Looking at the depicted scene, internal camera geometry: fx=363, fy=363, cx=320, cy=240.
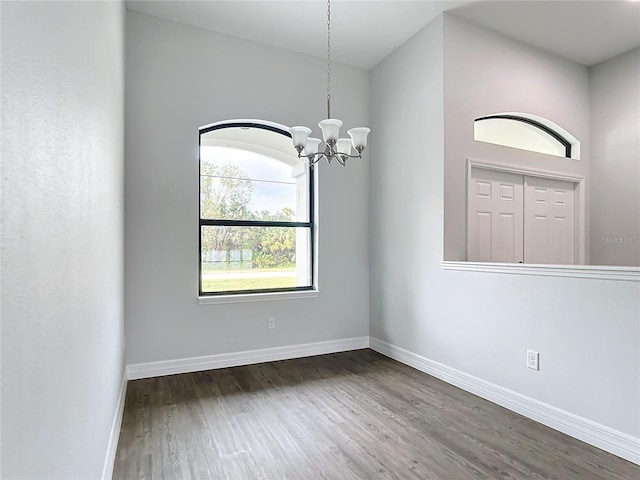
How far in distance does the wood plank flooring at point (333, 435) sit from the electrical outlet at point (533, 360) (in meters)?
0.39

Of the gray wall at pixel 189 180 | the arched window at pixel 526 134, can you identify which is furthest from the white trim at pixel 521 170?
the gray wall at pixel 189 180

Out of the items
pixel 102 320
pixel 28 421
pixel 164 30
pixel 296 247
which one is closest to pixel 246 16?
pixel 164 30

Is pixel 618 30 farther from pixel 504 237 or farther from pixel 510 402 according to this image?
pixel 510 402

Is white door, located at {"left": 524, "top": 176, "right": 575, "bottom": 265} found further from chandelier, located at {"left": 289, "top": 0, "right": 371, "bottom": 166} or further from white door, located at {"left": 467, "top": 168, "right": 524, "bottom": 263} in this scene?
chandelier, located at {"left": 289, "top": 0, "right": 371, "bottom": 166}

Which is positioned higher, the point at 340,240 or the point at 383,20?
the point at 383,20

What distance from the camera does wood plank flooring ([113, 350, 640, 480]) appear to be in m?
2.01

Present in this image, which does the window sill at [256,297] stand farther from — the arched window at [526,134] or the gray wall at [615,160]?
the gray wall at [615,160]

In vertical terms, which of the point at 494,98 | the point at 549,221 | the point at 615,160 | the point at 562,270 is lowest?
the point at 562,270

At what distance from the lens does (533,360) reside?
2.65 meters

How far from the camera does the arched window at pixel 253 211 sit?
3795 millimetres

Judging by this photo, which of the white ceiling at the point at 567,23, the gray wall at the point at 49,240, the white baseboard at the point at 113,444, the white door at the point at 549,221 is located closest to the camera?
the gray wall at the point at 49,240

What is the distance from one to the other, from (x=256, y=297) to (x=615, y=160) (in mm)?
4576

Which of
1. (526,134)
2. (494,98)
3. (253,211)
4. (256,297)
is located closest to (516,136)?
(526,134)

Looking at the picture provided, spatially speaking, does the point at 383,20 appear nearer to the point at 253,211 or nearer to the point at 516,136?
the point at 516,136
